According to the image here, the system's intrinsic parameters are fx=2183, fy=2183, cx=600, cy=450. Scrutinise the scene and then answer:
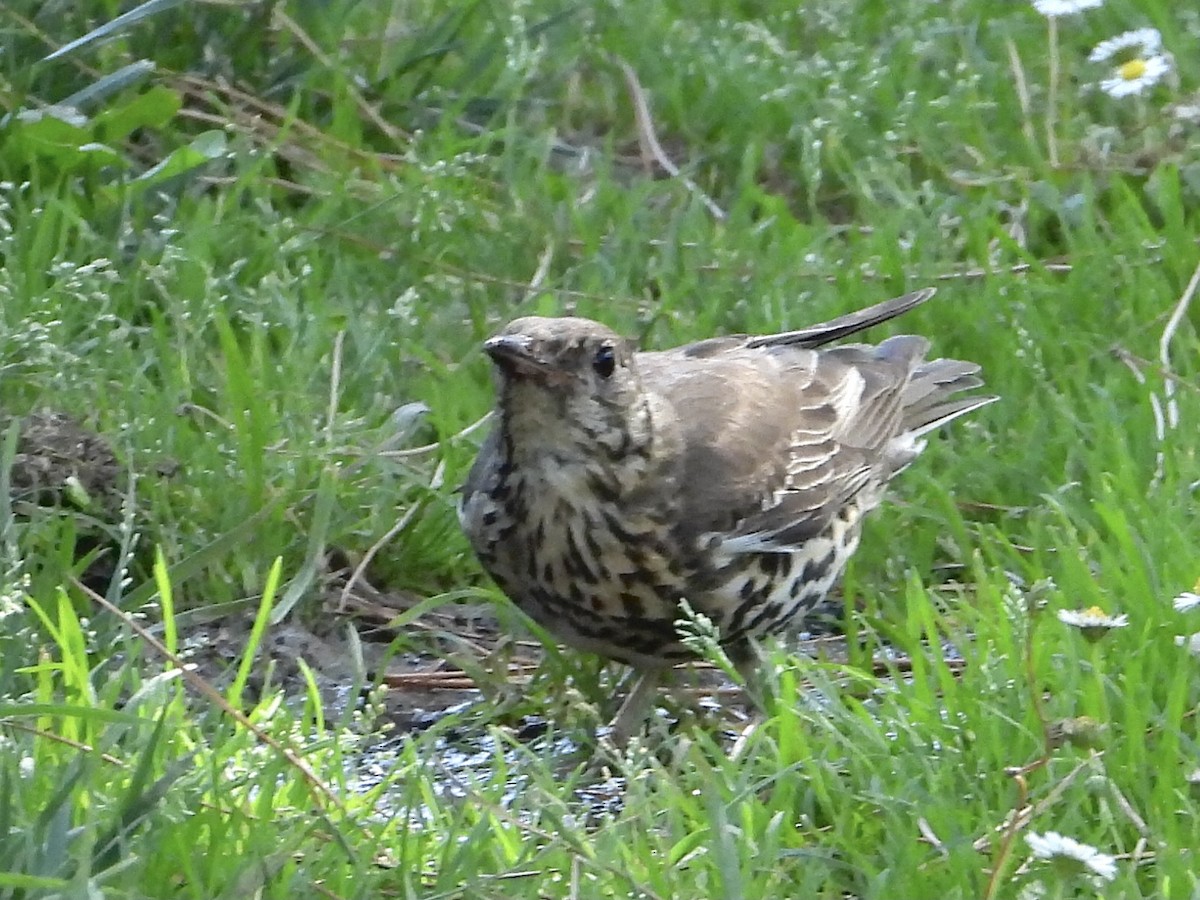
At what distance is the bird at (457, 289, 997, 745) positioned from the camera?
12.6 ft

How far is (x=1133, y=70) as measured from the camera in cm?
637

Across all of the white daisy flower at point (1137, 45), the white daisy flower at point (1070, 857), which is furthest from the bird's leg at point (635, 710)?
the white daisy flower at point (1137, 45)

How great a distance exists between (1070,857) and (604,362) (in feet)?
4.46

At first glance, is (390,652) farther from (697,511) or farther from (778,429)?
(778,429)

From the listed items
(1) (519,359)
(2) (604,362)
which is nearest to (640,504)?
(2) (604,362)

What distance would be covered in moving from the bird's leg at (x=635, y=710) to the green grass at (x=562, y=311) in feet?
0.39

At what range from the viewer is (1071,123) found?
246 inches

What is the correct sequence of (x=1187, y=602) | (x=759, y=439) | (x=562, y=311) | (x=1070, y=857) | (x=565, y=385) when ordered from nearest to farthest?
1. (x=1070, y=857)
2. (x=1187, y=602)
3. (x=565, y=385)
4. (x=759, y=439)
5. (x=562, y=311)

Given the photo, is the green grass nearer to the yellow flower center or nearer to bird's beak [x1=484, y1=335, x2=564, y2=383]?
the yellow flower center

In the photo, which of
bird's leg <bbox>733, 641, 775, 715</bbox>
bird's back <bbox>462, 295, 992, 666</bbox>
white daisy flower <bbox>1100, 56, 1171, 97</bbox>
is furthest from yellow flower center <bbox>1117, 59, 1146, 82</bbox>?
bird's leg <bbox>733, 641, 775, 715</bbox>

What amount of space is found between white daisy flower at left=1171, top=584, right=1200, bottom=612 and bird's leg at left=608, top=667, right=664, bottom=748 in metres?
0.95

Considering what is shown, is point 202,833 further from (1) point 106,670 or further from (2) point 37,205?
(2) point 37,205

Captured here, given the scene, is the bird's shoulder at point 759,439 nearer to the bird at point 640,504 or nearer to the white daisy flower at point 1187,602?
the bird at point 640,504

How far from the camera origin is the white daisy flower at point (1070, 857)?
2.82m
